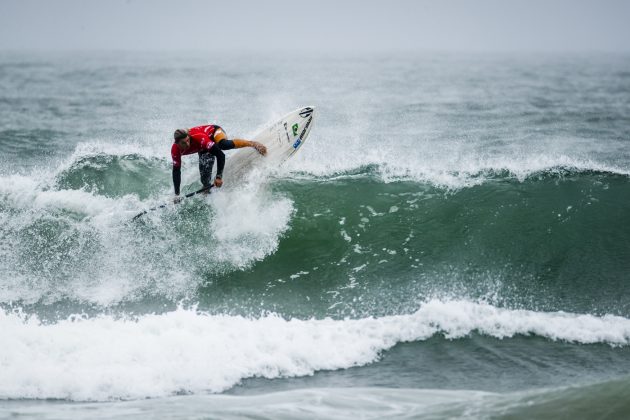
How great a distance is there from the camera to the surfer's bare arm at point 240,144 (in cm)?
962

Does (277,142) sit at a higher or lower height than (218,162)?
higher

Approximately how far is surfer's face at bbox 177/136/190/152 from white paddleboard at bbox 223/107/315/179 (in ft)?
4.09

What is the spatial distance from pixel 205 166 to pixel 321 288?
259 centimetres

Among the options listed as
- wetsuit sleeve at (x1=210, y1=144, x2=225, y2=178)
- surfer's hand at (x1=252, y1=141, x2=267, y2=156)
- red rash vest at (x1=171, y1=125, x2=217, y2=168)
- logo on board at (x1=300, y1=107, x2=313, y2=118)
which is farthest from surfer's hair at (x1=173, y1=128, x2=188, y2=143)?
logo on board at (x1=300, y1=107, x2=313, y2=118)

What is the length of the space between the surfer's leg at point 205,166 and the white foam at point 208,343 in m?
2.49

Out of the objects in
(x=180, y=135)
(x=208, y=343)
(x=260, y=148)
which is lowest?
(x=208, y=343)

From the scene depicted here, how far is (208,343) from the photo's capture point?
748 cm

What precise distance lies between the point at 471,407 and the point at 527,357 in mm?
1515

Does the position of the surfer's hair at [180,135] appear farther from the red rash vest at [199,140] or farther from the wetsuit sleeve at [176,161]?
the red rash vest at [199,140]

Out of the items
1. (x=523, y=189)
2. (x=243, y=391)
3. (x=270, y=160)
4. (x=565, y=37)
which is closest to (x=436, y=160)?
(x=523, y=189)

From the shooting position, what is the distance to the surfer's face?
9.30 meters

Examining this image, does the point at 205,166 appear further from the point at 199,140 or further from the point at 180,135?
the point at 180,135

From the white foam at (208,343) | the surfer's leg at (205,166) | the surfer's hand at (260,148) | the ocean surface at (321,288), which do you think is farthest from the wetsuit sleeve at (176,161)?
the white foam at (208,343)

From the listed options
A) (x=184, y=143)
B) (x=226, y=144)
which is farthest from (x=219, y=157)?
(x=184, y=143)
